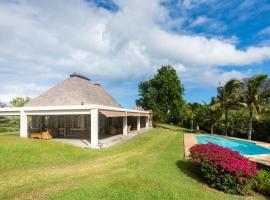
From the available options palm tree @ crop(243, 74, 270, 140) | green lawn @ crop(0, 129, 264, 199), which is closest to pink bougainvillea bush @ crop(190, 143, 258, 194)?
green lawn @ crop(0, 129, 264, 199)

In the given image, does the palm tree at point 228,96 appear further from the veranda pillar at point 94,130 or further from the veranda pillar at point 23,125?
the veranda pillar at point 23,125

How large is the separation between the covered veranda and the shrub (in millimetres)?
12064

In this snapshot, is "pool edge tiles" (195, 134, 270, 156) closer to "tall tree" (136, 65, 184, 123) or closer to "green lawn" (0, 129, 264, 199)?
"green lawn" (0, 129, 264, 199)

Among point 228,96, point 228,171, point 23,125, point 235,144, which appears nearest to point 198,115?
point 228,96

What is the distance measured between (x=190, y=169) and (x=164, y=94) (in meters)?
35.7

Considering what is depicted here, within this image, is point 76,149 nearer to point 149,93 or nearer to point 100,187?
point 100,187

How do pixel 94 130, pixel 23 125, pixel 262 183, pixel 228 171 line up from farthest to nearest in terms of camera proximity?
pixel 23 125 < pixel 94 130 < pixel 262 183 < pixel 228 171

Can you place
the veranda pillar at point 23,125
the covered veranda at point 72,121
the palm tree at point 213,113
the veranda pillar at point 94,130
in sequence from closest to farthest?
the veranda pillar at point 94,130 < the covered veranda at point 72,121 < the veranda pillar at point 23,125 < the palm tree at point 213,113

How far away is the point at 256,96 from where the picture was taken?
33.0m

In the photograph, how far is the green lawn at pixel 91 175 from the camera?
9438mm

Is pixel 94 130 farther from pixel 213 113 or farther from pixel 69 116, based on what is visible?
pixel 213 113

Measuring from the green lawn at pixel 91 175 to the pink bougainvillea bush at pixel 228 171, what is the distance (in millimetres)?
587

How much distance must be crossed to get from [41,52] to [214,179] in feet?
88.7

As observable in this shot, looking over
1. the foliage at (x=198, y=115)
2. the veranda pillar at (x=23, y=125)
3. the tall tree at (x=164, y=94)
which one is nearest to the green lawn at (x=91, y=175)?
the veranda pillar at (x=23, y=125)
